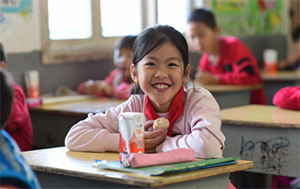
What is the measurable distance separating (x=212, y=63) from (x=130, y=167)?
316 centimetres

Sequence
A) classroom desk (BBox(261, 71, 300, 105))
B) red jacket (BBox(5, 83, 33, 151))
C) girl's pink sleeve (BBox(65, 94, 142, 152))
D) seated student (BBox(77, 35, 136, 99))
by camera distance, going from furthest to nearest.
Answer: classroom desk (BBox(261, 71, 300, 105)) → seated student (BBox(77, 35, 136, 99)) → red jacket (BBox(5, 83, 33, 151)) → girl's pink sleeve (BBox(65, 94, 142, 152))

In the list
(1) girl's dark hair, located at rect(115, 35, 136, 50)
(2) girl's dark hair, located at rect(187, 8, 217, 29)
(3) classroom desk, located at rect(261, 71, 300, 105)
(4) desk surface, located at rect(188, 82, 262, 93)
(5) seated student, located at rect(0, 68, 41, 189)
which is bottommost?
(3) classroom desk, located at rect(261, 71, 300, 105)

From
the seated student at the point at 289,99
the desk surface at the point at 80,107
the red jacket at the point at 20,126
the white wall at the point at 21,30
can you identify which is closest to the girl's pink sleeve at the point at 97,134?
the red jacket at the point at 20,126

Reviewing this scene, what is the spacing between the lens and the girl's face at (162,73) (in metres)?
2.11

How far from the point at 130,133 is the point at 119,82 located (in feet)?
7.80

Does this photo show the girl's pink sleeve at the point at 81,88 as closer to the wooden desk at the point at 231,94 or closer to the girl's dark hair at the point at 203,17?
the wooden desk at the point at 231,94

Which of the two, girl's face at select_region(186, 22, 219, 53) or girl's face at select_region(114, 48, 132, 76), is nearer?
girl's face at select_region(114, 48, 132, 76)

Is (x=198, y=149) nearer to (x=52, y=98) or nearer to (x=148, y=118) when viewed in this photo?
(x=148, y=118)

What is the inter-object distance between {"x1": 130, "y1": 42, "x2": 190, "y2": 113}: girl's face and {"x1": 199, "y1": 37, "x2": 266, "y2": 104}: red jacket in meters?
2.41

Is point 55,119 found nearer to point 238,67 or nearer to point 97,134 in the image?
point 97,134

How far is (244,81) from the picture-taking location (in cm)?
452

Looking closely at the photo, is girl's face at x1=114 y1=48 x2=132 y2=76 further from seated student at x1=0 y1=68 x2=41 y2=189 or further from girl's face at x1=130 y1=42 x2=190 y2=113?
seated student at x1=0 y1=68 x2=41 y2=189

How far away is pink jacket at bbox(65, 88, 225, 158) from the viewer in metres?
1.97

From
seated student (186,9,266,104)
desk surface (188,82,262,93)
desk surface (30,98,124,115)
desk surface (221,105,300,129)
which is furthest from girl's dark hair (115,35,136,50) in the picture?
desk surface (221,105,300,129)
